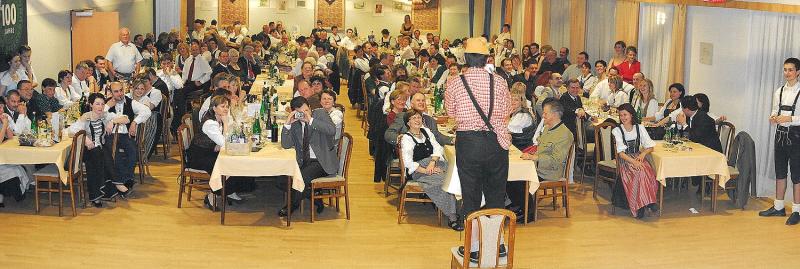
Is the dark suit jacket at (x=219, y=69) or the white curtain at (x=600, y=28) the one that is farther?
the white curtain at (x=600, y=28)

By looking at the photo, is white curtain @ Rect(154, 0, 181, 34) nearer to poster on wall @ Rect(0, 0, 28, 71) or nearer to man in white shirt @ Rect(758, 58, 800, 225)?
poster on wall @ Rect(0, 0, 28, 71)

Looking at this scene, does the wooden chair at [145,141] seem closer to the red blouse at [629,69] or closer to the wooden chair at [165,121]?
the wooden chair at [165,121]

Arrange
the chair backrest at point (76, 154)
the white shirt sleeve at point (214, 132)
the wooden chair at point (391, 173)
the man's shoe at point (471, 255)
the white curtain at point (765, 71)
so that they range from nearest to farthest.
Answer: the man's shoe at point (471, 255) → the chair backrest at point (76, 154) → the white shirt sleeve at point (214, 132) → the wooden chair at point (391, 173) → the white curtain at point (765, 71)

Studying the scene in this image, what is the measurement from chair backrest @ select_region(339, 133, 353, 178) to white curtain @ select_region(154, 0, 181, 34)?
15.9m

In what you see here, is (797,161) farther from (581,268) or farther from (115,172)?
(115,172)

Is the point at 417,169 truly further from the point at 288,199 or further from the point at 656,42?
the point at 656,42

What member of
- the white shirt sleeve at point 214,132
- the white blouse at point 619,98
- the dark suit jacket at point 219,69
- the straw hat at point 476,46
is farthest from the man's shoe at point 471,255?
the dark suit jacket at point 219,69

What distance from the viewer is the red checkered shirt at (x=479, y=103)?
7156mm

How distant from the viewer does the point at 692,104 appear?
11250 mm

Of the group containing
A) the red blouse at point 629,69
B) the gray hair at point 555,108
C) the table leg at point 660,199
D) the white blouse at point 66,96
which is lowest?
the table leg at point 660,199

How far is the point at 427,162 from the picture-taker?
32.3 ft

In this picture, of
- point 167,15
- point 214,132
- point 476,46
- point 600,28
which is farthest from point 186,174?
point 167,15

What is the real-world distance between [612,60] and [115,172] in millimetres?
8313

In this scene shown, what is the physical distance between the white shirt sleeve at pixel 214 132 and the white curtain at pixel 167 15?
15.6 m
